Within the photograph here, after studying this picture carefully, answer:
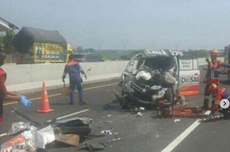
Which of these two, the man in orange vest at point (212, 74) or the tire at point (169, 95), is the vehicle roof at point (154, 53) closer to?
the tire at point (169, 95)

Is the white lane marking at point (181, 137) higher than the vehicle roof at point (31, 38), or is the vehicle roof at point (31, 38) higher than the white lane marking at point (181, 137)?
the vehicle roof at point (31, 38)

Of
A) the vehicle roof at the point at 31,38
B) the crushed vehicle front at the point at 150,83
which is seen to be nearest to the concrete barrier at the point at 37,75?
the crushed vehicle front at the point at 150,83

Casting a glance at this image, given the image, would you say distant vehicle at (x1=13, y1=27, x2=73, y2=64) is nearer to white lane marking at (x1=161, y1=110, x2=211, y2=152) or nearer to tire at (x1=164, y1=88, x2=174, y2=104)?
tire at (x1=164, y1=88, x2=174, y2=104)

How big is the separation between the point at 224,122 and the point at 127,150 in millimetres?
3673

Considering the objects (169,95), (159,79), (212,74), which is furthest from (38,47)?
(212,74)

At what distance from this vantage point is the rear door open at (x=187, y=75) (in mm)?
12688

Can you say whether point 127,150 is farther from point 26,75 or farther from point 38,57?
point 38,57

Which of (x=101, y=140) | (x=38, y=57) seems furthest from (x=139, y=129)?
(x=38, y=57)

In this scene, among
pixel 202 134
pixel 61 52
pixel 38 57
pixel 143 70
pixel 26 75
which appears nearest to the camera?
pixel 202 134

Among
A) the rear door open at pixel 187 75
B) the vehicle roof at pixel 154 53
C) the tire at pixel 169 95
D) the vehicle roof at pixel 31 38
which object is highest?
the vehicle roof at pixel 31 38

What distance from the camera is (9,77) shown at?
17.0m

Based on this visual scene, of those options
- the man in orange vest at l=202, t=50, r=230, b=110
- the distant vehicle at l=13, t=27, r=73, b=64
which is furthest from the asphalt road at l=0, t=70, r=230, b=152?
the distant vehicle at l=13, t=27, r=73, b=64

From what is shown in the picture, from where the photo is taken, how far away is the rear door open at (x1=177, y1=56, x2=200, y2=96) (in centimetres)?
1269

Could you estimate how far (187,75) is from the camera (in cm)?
1288
